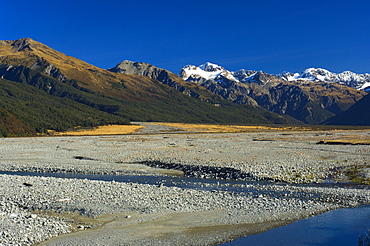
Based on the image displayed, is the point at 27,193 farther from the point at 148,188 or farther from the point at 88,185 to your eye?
the point at 148,188

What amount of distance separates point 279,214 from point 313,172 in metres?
18.4

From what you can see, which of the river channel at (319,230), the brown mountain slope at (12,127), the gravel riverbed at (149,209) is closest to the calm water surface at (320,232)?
the river channel at (319,230)

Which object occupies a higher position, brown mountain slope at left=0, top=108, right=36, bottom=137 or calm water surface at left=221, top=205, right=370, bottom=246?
brown mountain slope at left=0, top=108, right=36, bottom=137

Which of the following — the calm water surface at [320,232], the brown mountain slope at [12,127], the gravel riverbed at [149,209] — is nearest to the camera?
the calm water surface at [320,232]

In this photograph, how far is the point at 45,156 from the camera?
189 ft

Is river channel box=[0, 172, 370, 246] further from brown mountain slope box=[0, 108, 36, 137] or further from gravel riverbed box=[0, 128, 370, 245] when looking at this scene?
brown mountain slope box=[0, 108, 36, 137]

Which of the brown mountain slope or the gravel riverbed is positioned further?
the brown mountain slope

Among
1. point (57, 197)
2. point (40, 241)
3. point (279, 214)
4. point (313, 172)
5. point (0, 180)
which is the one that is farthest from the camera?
point (313, 172)

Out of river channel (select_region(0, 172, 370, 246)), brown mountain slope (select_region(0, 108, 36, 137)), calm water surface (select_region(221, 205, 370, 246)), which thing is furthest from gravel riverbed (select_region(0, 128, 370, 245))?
brown mountain slope (select_region(0, 108, 36, 137))

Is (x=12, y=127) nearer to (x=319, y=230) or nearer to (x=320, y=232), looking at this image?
(x=319, y=230)

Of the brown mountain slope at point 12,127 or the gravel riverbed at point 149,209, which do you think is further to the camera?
the brown mountain slope at point 12,127

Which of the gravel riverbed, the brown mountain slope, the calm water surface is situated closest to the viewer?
the calm water surface

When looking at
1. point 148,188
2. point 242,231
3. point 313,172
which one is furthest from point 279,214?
point 313,172

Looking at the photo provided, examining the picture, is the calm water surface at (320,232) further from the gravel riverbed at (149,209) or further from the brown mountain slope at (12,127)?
the brown mountain slope at (12,127)
